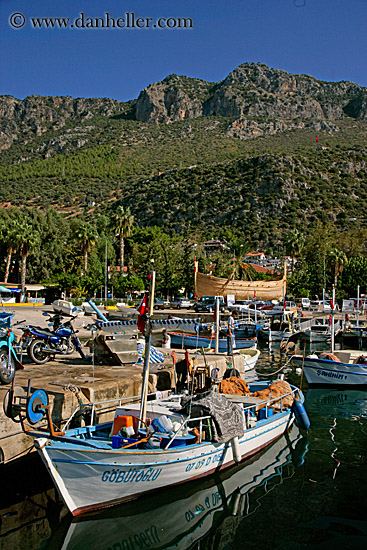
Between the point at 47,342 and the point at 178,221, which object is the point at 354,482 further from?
the point at 178,221

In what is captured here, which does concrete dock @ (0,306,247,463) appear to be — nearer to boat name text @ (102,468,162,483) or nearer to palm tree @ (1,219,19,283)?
boat name text @ (102,468,162,483)

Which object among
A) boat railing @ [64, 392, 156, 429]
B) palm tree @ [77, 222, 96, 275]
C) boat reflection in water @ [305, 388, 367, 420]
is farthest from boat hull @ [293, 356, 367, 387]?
palm tree @ [77, 222, 96, 275]

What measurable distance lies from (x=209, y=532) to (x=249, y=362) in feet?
50.3

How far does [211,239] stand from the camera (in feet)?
371

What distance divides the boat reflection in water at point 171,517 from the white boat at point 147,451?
0.26 meters

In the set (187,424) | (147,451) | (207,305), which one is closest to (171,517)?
(147,451)

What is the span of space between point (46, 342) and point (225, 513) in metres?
8.37

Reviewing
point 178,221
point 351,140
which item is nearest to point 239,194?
point 178,221

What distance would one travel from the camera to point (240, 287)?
56.5 meters

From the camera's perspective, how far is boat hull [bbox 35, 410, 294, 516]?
28.6ft

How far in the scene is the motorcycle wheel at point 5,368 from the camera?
37.5 feet

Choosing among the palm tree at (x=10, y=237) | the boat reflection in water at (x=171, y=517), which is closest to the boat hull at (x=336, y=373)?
the boat reflection in water at (x=171, y=517)

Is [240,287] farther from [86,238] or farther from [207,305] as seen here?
[86,238]

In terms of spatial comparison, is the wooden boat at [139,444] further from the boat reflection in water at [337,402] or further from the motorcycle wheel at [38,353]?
the boat reflection in water at [337,402]
